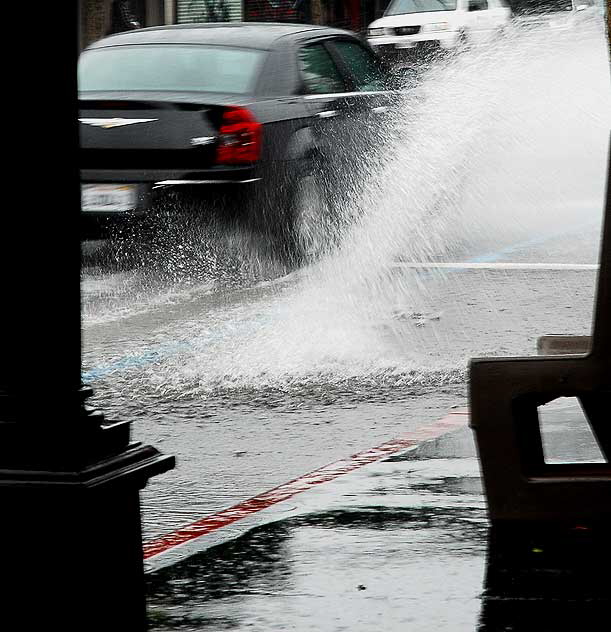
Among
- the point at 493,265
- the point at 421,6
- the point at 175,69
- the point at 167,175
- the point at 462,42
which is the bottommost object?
the point at 493,265

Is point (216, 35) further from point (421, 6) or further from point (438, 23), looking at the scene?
point (421, 6)

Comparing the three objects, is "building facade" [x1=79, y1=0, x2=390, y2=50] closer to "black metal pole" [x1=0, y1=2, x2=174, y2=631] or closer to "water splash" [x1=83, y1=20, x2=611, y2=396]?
"water splash" [x1=83, y1=20, x2=611, y2=396]

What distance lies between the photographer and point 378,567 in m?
4.84

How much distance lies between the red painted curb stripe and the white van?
1844 centimetres

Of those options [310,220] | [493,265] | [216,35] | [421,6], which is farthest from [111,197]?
[421,6]

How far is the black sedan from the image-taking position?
11.5 metres

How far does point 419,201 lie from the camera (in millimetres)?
14805

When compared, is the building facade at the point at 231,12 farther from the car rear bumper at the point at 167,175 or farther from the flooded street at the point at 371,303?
the car rear bumper at the point at 167,175

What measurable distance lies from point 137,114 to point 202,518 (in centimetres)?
627

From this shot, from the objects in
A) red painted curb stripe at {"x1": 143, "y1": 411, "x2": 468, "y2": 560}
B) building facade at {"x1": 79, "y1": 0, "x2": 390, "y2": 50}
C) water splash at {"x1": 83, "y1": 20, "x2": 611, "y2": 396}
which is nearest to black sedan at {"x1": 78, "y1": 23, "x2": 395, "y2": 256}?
water splash at {"x1": 83, "y1": 20, "x2": 611, "y2": 396}

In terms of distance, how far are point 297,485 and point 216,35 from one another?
706cm

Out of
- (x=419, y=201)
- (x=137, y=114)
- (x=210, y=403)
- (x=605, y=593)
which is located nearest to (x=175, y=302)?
(x=137, y=114)

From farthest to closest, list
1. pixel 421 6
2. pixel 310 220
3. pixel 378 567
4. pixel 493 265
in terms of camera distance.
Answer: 1. pixel 421 6
2. pixel 493 265
3. pixel 310 220
4. pixel 378 567

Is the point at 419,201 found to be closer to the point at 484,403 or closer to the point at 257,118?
the point at 257,118
